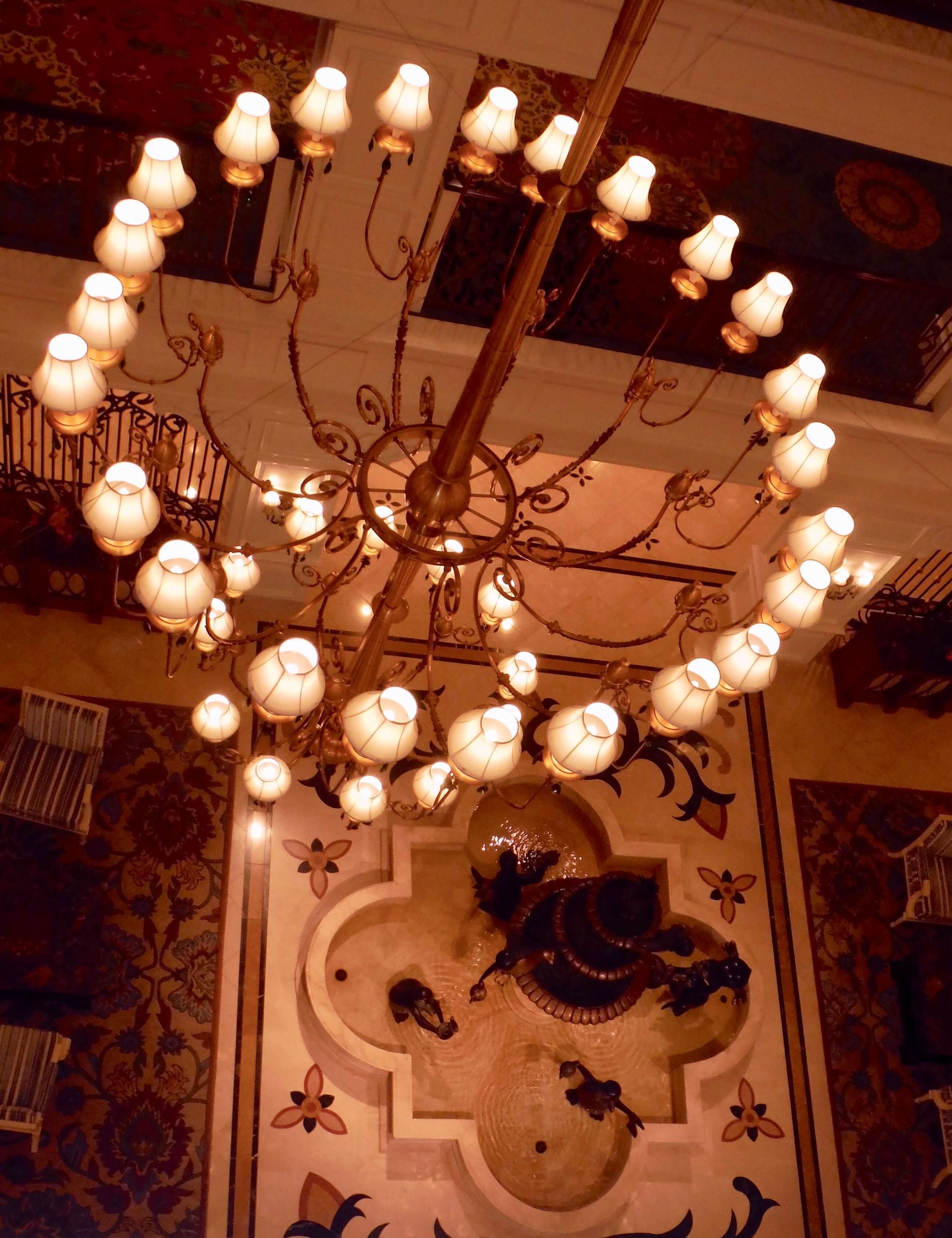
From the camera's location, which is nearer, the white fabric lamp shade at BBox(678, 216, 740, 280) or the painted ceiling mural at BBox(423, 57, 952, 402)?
the white fabric lamp shade at BBox(678, 216, 740, 280)

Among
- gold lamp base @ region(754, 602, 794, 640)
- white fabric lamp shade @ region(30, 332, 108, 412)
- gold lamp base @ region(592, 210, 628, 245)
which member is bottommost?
gold lamp base @ region(754, 602, 794, 640)

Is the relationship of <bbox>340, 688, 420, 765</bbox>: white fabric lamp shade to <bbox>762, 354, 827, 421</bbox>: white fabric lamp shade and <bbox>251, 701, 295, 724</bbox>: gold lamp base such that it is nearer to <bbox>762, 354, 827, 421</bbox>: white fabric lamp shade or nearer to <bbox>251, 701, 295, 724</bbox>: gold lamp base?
<bbox>251, 701, 295, 724</bbox>: gold lamp base

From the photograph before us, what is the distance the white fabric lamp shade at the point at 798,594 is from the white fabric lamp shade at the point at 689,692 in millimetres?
228

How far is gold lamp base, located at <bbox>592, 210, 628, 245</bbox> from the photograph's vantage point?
10.3 ft

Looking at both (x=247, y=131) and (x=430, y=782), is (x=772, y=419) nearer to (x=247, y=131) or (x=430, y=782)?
(x=247, y=131)

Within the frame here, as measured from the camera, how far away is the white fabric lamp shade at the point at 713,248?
10.4 feet

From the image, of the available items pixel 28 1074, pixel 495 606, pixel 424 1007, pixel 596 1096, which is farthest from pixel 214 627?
pixel 596 1096

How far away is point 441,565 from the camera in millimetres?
3178

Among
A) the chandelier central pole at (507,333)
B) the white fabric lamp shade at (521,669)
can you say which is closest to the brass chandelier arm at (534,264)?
the chandelier central pole at (507,333)

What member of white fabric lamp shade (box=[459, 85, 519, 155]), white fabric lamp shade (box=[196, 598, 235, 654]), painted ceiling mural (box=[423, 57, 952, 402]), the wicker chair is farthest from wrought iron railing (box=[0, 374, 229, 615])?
the wicker chair

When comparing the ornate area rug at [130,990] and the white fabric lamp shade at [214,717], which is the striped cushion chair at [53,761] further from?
the white fabric lamp shade at [214,717]

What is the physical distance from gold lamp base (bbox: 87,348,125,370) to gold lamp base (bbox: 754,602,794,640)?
1751 millimetres

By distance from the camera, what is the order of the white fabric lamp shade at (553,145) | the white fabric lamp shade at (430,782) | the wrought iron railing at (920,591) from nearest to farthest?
the white fabric lamp shade at (553,145) → the white fabric lamp shade at (430,782) → the wrought iron railing at (920,591)

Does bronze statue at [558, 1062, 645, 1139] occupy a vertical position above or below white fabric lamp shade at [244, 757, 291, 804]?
below
